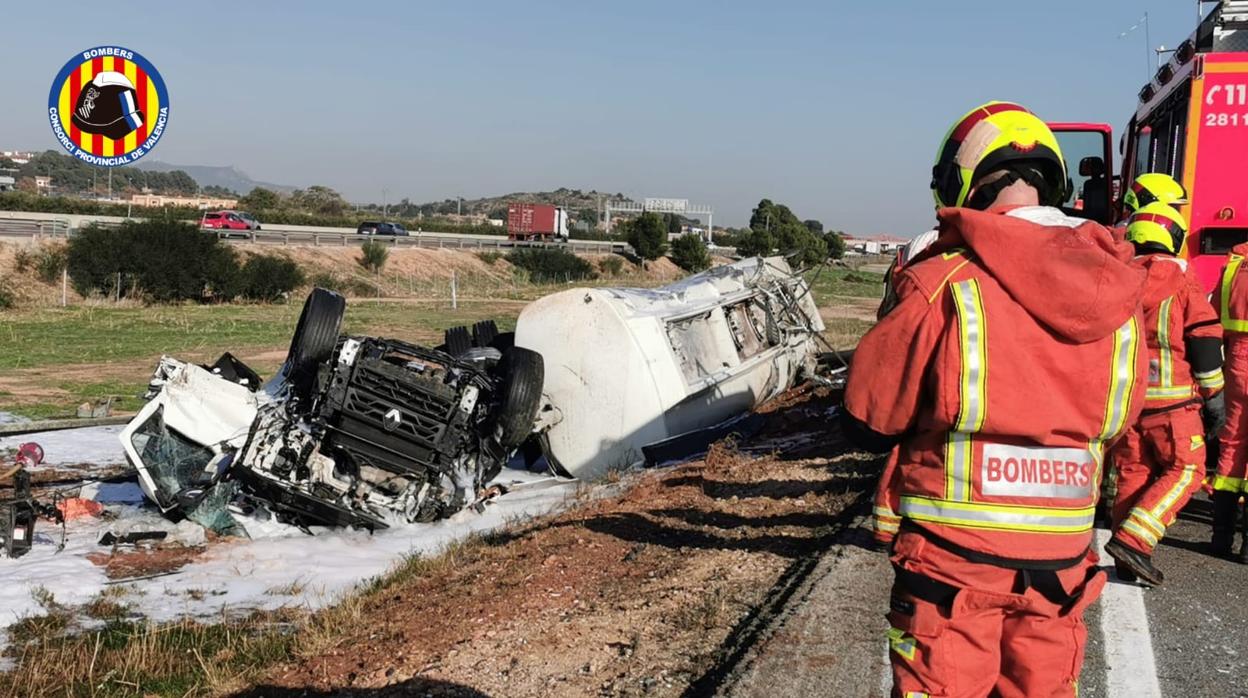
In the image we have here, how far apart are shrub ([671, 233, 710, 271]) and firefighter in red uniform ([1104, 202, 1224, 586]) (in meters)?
48.6

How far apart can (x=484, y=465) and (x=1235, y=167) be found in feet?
19.2

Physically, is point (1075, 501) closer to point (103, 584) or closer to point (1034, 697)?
point (1034, 697)

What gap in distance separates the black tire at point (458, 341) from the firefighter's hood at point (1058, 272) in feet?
23.6

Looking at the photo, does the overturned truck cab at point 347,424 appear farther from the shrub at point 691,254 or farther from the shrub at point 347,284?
the shrub at point 691,254

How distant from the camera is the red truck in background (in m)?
62.3

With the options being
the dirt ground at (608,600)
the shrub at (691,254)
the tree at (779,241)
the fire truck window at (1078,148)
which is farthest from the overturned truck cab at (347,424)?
the shrub at (691,254)

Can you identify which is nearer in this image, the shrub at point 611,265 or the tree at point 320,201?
the shrub at point 611,265

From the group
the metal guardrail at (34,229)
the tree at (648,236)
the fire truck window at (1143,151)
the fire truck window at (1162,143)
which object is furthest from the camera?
the tree at (648,236)

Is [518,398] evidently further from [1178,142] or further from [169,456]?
[1178,142]

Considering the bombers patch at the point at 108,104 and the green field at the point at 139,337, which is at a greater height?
the bombers patch at the point at 108,104

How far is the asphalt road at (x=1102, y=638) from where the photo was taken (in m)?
3.67

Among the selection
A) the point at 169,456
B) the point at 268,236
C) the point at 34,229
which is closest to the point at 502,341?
the point at 169,456

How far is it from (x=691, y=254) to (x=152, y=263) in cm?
3109

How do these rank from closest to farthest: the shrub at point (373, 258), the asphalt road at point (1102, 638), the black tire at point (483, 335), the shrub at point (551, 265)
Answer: the asphalt road at point (1102, 638) < the black tire at point (483, 335) < the shrub at point (373, 258) < the shrub at point (551, 265)
